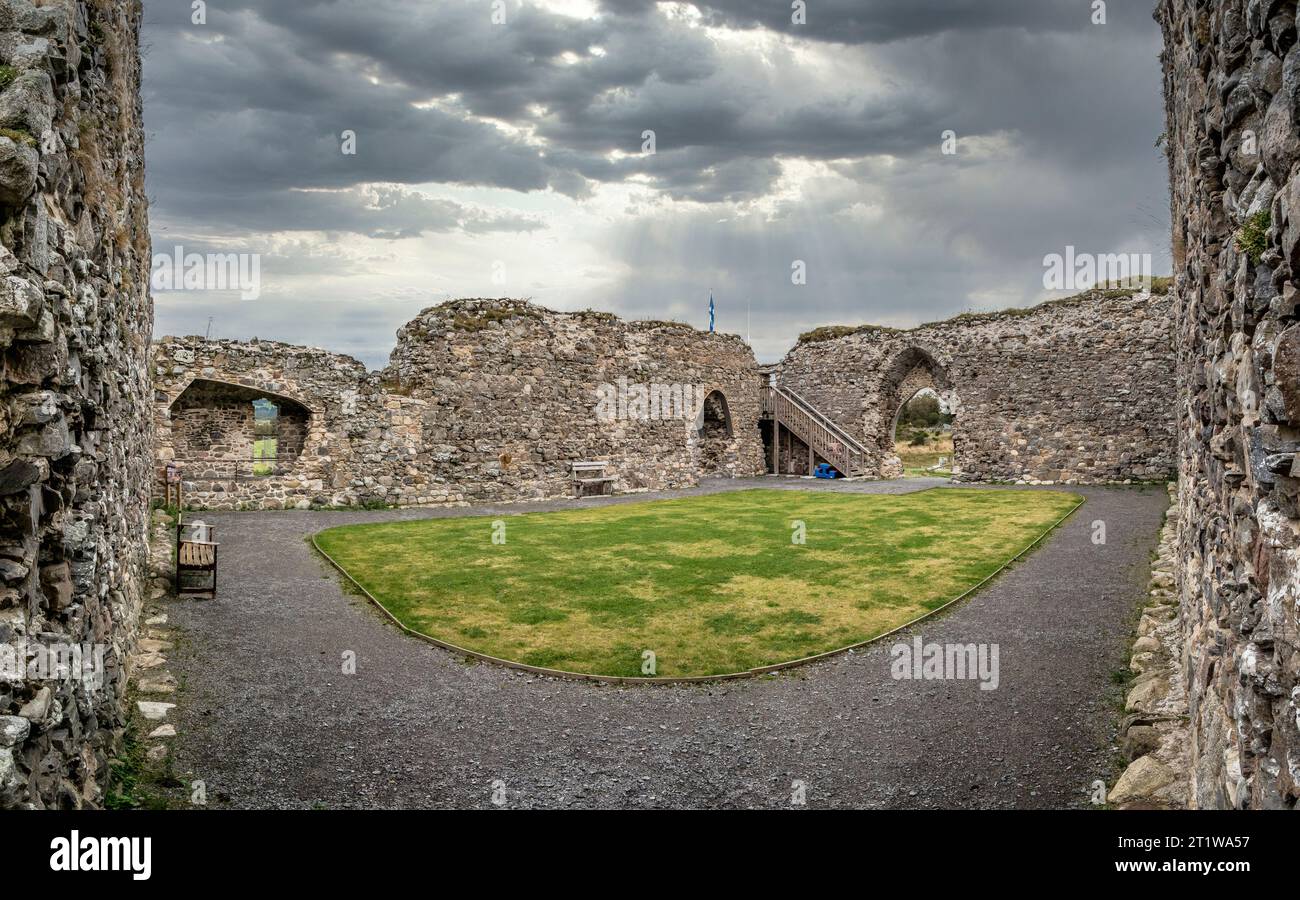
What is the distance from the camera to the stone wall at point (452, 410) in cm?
1889

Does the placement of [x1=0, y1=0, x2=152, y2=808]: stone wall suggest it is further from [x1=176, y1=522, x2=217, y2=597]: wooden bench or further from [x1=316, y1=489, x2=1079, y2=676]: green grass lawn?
[x1=316, y1=489, x2=1079, y2=676]: green grass lawn

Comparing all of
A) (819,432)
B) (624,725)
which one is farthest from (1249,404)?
(819,432)

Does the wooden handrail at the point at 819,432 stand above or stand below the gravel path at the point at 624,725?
above

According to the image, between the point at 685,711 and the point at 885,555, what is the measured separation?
7.25m

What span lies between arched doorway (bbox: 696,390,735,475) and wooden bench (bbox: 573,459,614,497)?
6582 millimetres

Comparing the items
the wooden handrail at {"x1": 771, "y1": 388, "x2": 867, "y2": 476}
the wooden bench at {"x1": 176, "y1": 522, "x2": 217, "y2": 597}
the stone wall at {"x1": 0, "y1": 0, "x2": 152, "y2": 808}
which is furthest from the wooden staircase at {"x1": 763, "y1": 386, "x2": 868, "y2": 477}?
the stone wall at {"x1": 0, "y1": 0, "x2": 152, "y2": 808}

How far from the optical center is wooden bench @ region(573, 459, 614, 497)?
77.5ft

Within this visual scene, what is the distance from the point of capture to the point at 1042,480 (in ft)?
86.4

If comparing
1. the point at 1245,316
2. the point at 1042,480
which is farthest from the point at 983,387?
the point at 1245,316

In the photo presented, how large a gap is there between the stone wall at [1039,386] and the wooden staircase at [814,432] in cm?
78

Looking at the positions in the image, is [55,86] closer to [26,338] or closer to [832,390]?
[26,338]

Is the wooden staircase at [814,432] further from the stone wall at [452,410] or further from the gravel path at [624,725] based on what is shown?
the gravel path at [624,725]

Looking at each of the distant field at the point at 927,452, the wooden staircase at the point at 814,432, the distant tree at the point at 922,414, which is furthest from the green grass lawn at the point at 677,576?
the distant tree at the point at 922,414

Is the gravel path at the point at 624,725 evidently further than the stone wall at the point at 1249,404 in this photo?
Yes
